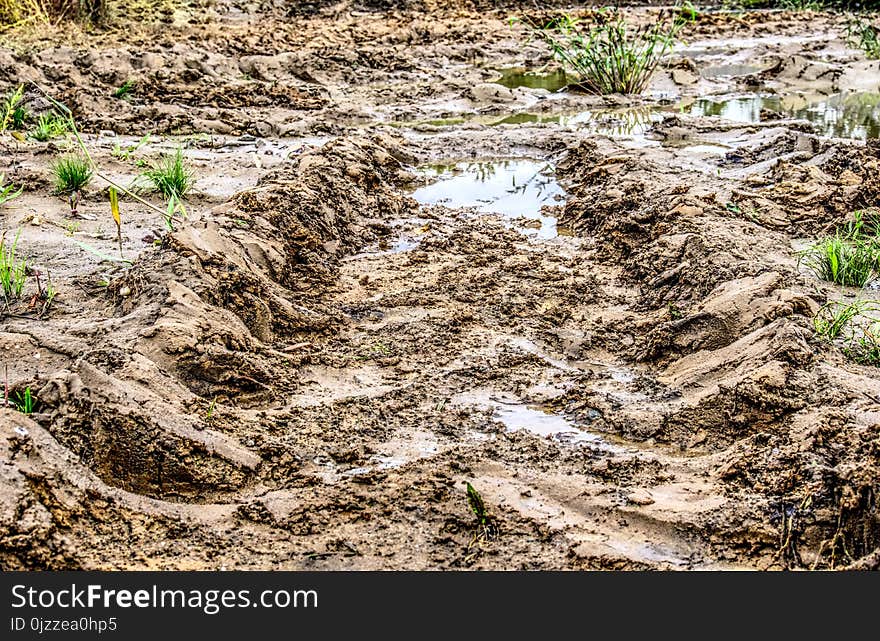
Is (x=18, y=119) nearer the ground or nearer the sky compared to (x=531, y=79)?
nearer the sky

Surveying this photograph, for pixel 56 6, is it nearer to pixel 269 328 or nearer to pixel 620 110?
pixel 620 110

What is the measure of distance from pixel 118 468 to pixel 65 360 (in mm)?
842

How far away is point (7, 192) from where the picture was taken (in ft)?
17.6

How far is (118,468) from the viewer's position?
2.87m

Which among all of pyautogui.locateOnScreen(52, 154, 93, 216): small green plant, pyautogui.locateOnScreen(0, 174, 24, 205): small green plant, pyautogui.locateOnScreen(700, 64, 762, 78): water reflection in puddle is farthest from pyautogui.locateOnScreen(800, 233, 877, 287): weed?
pyautogui.locateOnScreen(700, 64, 762, 78): water reflection in puddle

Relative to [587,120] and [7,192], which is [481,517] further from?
[587,120]

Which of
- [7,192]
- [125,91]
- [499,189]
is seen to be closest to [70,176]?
[7,192]

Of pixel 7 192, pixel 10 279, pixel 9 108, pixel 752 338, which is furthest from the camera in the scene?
pixel 9 108

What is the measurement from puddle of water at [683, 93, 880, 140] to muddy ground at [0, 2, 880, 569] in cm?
15

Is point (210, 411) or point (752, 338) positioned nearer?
point (210, 411)

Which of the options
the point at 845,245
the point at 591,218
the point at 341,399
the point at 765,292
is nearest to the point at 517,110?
the point at 591,218

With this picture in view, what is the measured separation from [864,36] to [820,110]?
2.75 metres

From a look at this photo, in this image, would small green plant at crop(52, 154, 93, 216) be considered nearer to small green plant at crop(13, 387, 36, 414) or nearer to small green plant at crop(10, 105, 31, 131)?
small green plant at crop(10, 105, 31, 131)

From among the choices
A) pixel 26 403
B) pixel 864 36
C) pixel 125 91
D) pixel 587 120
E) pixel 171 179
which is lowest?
pixel 587 120
